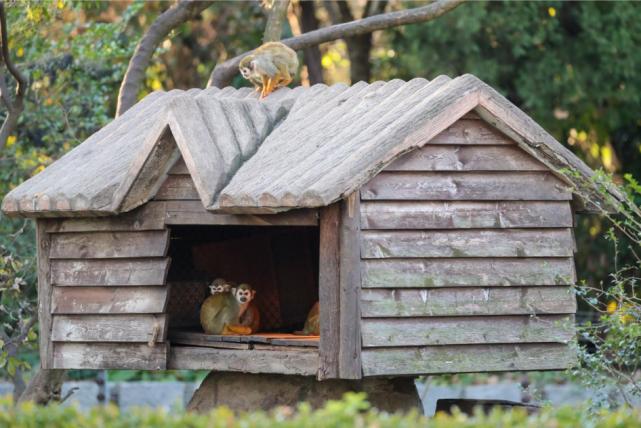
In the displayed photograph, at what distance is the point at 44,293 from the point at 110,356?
0.61 metres

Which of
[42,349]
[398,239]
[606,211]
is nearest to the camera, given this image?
[398,239]

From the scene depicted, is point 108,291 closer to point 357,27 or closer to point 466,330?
point 466,330

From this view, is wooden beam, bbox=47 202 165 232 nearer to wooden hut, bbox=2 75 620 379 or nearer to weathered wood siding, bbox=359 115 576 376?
wooden hut, bbox=2 75 620 379

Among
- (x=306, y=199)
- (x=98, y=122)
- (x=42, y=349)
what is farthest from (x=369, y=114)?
(x=98, y=122)

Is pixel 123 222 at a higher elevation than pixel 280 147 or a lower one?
lower

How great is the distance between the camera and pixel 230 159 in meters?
6.61

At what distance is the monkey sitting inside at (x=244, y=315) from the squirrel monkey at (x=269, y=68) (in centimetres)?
129

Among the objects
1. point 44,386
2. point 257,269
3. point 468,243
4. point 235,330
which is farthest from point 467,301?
point 44,386

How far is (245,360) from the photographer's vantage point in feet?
21.9

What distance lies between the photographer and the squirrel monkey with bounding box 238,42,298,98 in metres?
7.72

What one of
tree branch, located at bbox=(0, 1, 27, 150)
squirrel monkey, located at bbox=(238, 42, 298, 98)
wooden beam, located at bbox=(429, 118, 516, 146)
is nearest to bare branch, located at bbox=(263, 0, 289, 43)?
squirrel monkey, located at bbox=(238, 42, 298, 98)

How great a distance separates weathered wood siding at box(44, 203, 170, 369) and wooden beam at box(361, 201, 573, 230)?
136 cm

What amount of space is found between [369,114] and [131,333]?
6.20 ft

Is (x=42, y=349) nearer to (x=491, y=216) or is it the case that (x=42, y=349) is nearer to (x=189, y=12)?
(x=491, y=216)
